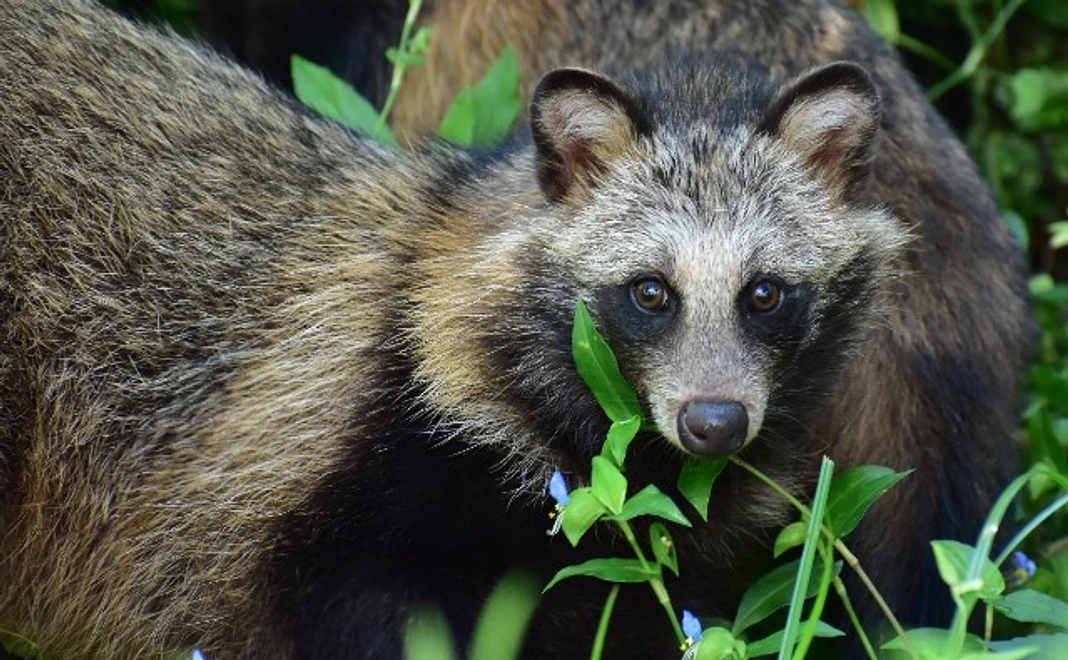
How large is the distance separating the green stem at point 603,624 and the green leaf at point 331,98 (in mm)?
1691

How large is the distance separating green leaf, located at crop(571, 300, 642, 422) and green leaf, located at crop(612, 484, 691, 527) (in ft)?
0.58

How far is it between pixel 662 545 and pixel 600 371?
1.58 ft

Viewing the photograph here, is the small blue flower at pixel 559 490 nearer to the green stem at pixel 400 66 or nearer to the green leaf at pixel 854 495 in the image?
the green leaf at pixel 854 495

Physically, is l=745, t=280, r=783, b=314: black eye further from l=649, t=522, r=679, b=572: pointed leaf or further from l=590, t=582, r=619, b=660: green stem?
l=590, t=582, r=619, b=660: green stem

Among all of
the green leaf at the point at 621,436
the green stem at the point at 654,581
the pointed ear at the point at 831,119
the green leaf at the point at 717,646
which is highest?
the pointed ear at the point at 831,119

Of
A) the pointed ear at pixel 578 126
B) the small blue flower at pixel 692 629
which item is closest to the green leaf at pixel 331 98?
the pointed ear at pixel 578 126

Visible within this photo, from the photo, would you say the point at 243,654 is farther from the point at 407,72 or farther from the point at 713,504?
the point at 407,72

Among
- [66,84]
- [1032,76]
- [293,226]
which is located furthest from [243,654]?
[1032,76]

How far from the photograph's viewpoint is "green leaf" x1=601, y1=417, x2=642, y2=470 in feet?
13.8

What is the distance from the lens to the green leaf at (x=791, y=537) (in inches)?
181

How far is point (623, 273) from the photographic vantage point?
4.34 meters

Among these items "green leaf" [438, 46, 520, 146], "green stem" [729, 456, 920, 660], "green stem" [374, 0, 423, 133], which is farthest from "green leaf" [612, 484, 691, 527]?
"green stem" [374, 0, 423, 133]

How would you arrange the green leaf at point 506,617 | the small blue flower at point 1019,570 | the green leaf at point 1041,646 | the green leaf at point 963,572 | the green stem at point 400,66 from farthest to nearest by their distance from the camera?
the green stem at point 400,66 < the small blue flower at point 1019,570 < the green leaf at point 506,617 < the green leaf at point 1041,646 < the green leaf at point 963,572

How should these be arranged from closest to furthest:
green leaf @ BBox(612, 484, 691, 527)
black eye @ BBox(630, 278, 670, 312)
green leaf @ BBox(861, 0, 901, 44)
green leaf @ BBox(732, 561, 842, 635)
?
green leaf @ BBox(612, 484, 691, 527) < black eye @ BBox(630, 278, 670, 312) < green leaf @ BBox(732, 561, 842, 635) < green leaf @ BBox(861, 0, 901, 44)
